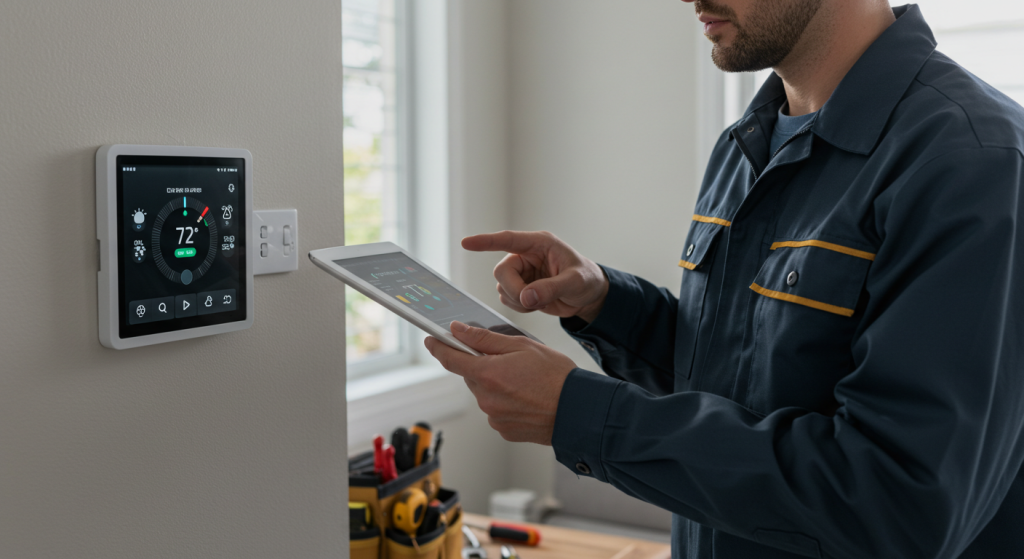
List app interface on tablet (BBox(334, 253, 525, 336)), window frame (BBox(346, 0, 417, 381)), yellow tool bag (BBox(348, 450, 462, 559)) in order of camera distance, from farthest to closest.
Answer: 1. window frame (BBox(346, 0, 417, 381))
2. yellow tool bag (BBox(348, 450, 462, 559))
3. app interface on tablet (BBox(334, 253, 525, 336))

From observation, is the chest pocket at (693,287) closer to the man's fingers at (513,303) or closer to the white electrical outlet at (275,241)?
the man's fingers at (513,303)

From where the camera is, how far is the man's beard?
0.99 m

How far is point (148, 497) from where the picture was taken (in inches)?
35.8

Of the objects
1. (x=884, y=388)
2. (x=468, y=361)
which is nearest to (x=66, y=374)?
(x=468, y=361)

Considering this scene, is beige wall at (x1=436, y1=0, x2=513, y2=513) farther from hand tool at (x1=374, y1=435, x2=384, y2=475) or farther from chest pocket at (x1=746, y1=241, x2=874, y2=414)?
chest pocket at (x1=746, y1=241, x2=874, y2=414)

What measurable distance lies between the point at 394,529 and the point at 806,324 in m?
0.88

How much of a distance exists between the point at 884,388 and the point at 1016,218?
0.66ft

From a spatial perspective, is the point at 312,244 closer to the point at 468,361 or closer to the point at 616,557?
the point at 468,361

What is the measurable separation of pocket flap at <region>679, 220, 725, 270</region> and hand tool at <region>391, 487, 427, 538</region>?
66cm

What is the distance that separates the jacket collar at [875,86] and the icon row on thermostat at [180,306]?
74 cm

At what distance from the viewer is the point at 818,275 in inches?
35.1

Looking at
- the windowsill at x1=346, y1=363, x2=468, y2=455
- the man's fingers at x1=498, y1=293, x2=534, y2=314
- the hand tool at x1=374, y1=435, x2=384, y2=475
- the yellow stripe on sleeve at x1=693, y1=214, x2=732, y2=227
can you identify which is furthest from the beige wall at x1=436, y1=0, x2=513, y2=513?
the yellow stripe on sleeve at x1=693, y1=214, x2=732, y2=227

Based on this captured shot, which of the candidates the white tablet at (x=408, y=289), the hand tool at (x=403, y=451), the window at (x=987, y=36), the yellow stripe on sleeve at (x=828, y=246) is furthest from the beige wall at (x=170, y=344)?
the window at (x=987, y=36)

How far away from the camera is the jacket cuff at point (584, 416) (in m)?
0.90
